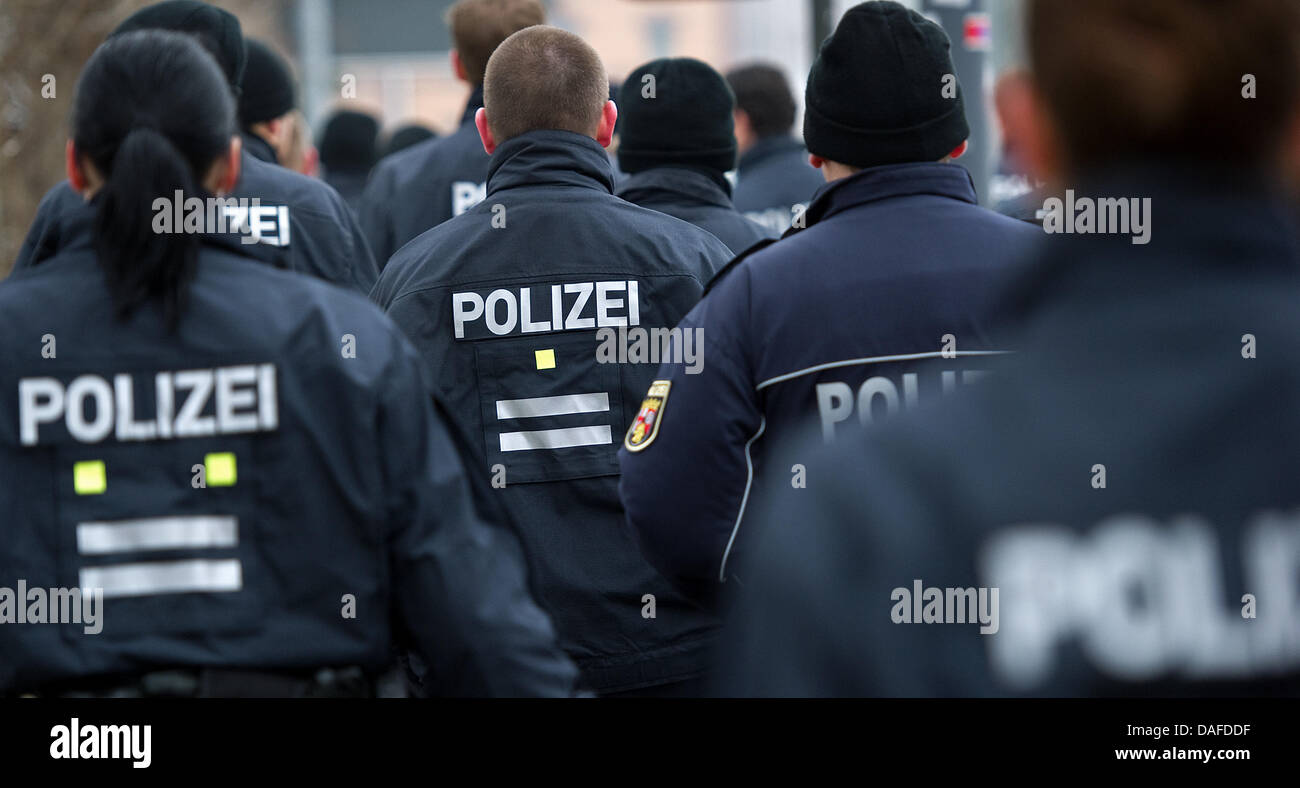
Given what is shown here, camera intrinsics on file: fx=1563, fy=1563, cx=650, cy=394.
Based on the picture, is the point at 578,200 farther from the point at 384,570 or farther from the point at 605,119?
the point at 384,570

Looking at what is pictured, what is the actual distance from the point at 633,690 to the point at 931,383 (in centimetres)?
112

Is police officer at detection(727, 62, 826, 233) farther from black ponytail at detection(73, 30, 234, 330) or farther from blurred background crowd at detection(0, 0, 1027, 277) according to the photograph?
black ponytail at detection(73, 30, 234, 330)

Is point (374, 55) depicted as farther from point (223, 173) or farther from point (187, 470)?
point (187, 470)

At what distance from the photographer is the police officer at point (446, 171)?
527 cm

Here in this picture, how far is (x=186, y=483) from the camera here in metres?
2.29

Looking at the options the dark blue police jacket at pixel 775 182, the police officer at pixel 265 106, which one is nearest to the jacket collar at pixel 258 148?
the police officer at pixel 265 106

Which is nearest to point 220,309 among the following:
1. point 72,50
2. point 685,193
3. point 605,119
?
point 605,119

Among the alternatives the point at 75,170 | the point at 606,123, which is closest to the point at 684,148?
the point at 606,123

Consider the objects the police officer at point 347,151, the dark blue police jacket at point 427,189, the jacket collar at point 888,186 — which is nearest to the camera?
the jacket collar at point 888,186

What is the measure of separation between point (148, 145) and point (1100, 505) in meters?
1.64

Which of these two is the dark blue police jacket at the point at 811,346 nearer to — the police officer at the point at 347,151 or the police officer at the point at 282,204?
the police officer at the point at 282,204

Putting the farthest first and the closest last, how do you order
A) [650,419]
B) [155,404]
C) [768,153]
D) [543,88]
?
[768,153] → [543,88] → [650,419] → [155,404]

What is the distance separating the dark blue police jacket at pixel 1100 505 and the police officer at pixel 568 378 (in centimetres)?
239

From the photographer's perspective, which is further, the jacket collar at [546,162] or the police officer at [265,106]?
the police officer at [265,106]
